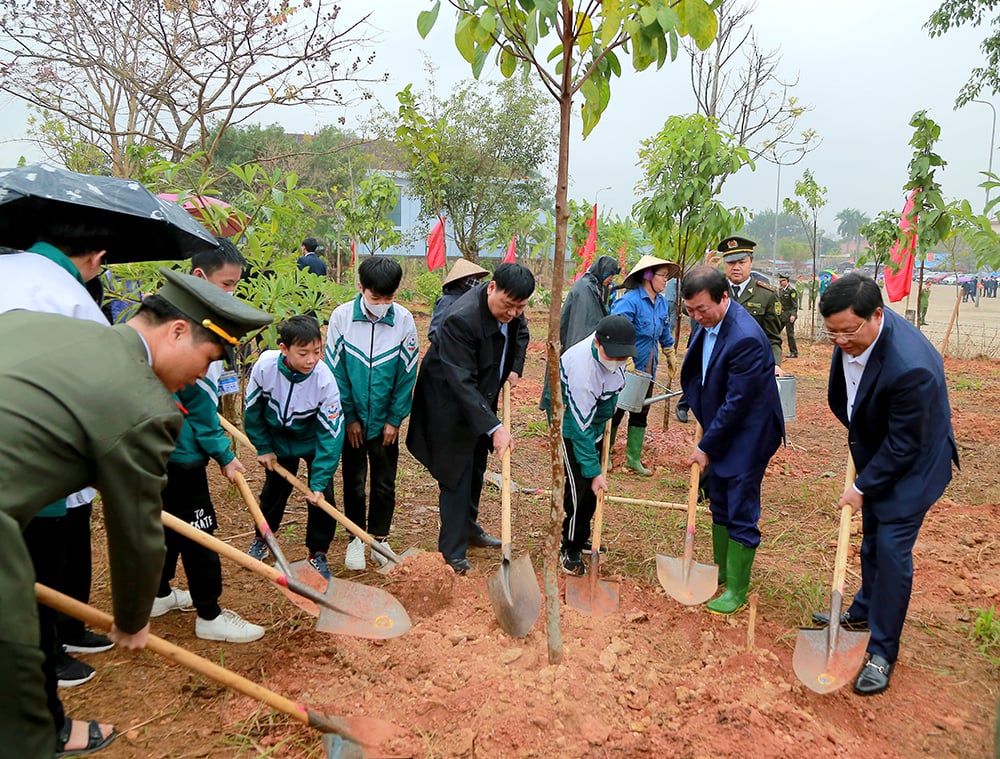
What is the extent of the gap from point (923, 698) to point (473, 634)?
1.90 m

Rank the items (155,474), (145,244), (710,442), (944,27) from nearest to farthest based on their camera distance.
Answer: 1. (155,474)
2. (145,244)
3. (710,442)
4. (944,27)

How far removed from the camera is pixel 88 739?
2.35m

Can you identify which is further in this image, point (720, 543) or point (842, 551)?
point (720, 543)

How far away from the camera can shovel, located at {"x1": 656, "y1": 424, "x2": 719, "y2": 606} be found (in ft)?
11.4

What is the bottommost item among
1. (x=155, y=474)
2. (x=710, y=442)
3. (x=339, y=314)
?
(x=710, y=442)

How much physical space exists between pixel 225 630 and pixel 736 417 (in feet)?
8.40

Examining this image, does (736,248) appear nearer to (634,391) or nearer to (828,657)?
(634,391)

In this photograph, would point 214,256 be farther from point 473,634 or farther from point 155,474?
point 473,634

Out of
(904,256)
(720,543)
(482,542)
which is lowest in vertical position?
(482,542)

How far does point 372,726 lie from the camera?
2.34 m

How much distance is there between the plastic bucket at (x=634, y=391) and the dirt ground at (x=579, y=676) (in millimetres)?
1136

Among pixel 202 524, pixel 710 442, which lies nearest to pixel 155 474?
pixel 202 524

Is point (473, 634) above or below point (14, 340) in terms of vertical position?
below

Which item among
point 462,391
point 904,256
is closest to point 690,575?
point 462,391
